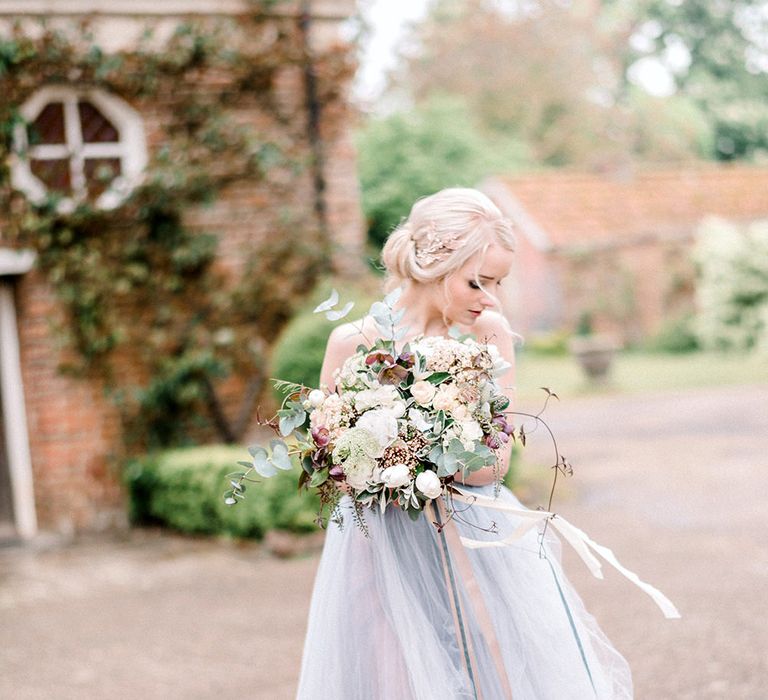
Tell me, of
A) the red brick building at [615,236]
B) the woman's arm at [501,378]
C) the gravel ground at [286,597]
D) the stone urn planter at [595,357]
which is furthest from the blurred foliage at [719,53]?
the woman's arm at [501,378]

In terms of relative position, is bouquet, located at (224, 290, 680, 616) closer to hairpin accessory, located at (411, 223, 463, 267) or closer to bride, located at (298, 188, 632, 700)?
bride, located at (298, 188, 632, 700)

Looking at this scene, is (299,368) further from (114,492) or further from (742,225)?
(742,225)

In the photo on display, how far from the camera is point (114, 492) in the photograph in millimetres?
8516

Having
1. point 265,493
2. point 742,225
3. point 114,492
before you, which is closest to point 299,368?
point 265,493

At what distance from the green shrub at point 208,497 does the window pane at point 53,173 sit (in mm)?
2426

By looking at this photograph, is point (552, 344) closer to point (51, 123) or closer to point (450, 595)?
point (51, 123)

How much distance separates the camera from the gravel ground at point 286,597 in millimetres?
4598

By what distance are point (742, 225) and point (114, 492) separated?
19.4m

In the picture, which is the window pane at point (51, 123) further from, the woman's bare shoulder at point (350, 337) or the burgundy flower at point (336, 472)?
the burgundy flower at point (336, 472)

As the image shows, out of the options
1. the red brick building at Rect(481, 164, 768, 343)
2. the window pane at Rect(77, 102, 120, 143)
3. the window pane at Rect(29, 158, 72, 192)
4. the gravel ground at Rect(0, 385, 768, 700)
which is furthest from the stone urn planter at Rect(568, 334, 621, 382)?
the window pane at Rect(29, 158, 72, 192)

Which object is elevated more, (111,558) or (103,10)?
(103,10)

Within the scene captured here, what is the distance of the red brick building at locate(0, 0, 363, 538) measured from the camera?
8.28m

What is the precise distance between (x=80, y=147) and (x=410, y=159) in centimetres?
1068

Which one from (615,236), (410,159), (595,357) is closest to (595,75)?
(615,236)
